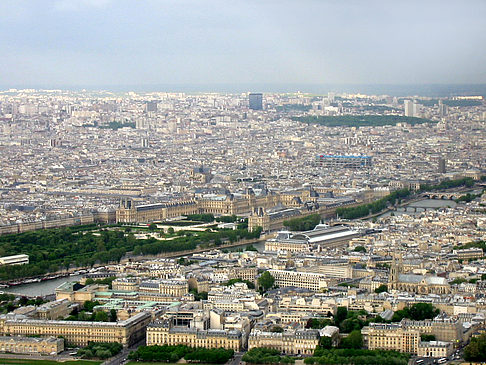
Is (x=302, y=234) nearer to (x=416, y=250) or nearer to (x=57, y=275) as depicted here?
(x=416, y=250)

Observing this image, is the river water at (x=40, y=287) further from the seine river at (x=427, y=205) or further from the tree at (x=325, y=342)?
the seine river at (x=427, y=205)

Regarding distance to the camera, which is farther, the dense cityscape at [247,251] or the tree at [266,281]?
the tree at [266,281]

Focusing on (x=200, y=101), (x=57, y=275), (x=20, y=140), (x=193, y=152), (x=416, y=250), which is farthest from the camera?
(x=200, y=101)

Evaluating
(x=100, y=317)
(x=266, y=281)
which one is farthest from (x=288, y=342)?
(x=266, y=281)

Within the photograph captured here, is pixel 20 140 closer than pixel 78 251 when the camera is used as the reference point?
No

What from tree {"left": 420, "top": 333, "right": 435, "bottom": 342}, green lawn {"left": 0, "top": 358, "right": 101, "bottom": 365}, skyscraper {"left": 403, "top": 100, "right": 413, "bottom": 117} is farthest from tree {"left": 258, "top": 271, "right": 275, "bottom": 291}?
skyscraper {"left": 403, "top": 100, "right": 413, "bottom": 117}

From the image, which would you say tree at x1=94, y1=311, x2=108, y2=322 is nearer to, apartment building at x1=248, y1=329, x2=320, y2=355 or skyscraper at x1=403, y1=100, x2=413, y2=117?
apartment building at x1=248, y1=329, x2=320, y2=355

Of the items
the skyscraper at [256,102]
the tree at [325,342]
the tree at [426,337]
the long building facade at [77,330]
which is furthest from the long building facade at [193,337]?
the skyscraper at [256,102]

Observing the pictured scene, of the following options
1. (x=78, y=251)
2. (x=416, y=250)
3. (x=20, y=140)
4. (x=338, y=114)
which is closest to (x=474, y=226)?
(x=416, y=250)

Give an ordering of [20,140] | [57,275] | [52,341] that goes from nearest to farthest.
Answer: [52,341] < [57,275] < [20,140]
